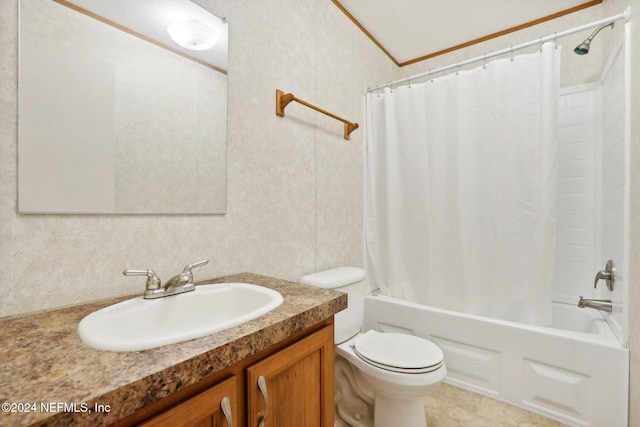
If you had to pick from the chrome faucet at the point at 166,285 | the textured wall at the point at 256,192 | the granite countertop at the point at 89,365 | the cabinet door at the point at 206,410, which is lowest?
the cabinet door at the point at 206,410

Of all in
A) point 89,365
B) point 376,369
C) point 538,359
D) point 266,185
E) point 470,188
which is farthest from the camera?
point 470,188

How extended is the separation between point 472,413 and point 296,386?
1294 mm

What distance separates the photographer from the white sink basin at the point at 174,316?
625 mm

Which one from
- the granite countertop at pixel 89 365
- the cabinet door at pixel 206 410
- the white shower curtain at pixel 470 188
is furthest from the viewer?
the white shower curtain at pixel 470 188

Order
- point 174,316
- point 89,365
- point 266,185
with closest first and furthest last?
point 89,365, point 174,316, point 266,185

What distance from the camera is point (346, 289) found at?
1.62 meters

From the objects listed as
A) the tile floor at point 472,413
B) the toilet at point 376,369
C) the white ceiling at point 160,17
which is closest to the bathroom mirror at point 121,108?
the white ceiling at point 160,17

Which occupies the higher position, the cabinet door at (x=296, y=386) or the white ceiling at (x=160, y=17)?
the white ceiling at (x=160, y=17)

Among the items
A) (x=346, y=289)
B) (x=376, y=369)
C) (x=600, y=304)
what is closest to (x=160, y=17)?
(x=346, y=289)

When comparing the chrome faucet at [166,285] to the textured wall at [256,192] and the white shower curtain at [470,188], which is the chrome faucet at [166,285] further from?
the white shower curtain at [470,188]

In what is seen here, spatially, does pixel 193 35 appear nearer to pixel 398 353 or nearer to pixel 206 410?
pixel 206 410

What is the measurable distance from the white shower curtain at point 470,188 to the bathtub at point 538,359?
0.46 ft

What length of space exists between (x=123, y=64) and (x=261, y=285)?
34.1 inches

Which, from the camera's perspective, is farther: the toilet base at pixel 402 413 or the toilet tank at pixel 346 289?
the toilet tank at pixel 346 289
